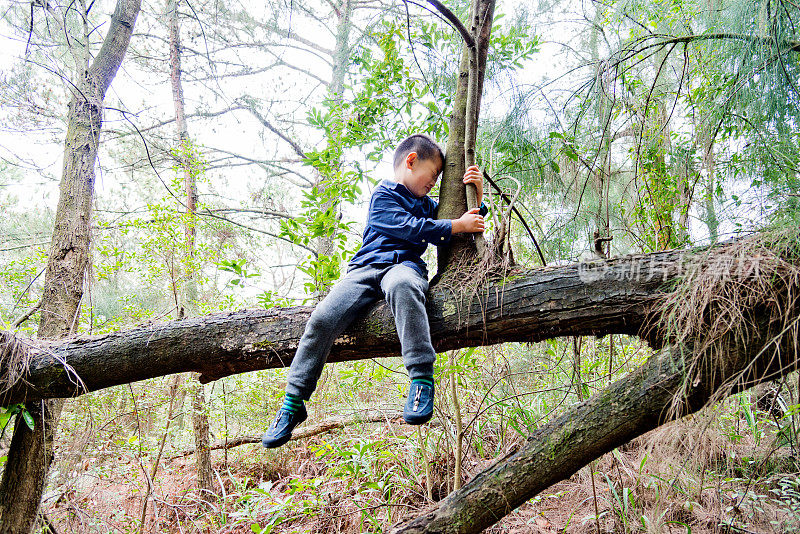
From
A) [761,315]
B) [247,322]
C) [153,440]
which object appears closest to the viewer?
[761,315]

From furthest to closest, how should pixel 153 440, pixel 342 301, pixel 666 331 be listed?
1. pixel 153 440
2. pixel 342 301
3. pixel 666 331

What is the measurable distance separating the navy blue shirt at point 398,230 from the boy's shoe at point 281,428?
0.75 meters

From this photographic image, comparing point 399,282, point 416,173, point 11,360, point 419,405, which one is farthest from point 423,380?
point 11,360

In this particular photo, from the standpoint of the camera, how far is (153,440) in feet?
15.8

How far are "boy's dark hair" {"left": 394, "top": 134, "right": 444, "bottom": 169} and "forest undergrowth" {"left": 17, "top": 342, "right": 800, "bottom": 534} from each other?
1076mm

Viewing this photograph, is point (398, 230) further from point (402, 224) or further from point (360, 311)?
point (360, 311)

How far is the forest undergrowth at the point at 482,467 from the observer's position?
2.36m

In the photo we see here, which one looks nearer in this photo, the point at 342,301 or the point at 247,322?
the point at 342,301

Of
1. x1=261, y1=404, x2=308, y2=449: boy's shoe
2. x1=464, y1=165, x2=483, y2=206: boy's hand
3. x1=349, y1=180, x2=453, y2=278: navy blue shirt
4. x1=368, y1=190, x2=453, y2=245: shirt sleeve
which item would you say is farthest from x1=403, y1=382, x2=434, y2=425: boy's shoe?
x1=464, y1=165, x2=483, y2=206: boy's hand

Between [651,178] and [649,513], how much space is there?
2024mm

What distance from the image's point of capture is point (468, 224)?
2.06 meters

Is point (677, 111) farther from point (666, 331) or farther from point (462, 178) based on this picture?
point (666, 331)

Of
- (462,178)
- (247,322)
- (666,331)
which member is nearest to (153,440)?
(247,322)

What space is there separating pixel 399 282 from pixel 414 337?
0.24m
